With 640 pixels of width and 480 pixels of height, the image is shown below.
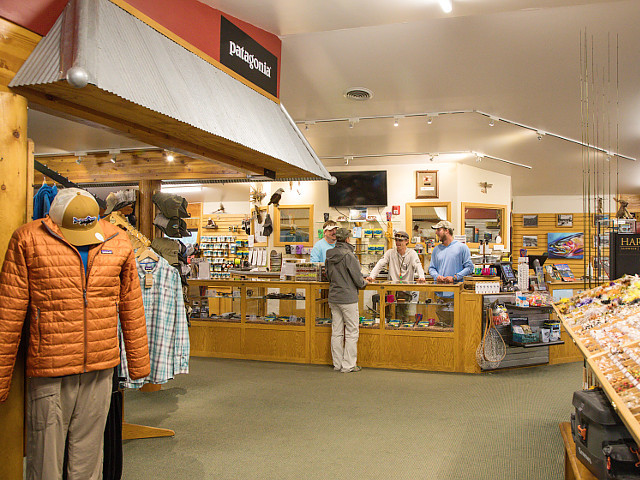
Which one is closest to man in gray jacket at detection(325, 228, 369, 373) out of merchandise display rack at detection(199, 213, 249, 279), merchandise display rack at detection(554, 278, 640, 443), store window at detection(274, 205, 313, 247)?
merchandise display rack at detection(554, 278, 640, 443)

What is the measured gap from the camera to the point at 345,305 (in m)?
5.79

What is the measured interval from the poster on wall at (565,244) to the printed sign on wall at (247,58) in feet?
39.0

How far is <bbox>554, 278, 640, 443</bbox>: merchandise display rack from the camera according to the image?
5.57ft

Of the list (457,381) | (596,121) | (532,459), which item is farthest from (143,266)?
(596,121)

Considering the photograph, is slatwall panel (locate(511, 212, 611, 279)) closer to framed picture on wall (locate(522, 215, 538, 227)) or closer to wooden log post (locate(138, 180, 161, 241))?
framed picture on wall (locate(522, 215, 538, 227))

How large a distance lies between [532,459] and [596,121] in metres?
5.55

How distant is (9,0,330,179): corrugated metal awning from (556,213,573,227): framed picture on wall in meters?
12.0

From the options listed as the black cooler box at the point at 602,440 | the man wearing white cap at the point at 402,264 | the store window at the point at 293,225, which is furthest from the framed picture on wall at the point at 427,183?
the black cooler box at the point at 602,440

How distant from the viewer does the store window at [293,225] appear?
10.0 metres

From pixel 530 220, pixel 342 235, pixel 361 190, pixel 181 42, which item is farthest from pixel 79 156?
pixel 530 220

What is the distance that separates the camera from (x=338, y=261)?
5816 millimetres

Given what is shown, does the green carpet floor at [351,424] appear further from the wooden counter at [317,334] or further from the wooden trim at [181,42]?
the wooden trim at [181,42]

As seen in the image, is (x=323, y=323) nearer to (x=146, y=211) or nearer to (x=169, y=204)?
(x=146, y=211)

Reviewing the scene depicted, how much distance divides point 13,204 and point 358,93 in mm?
4242
